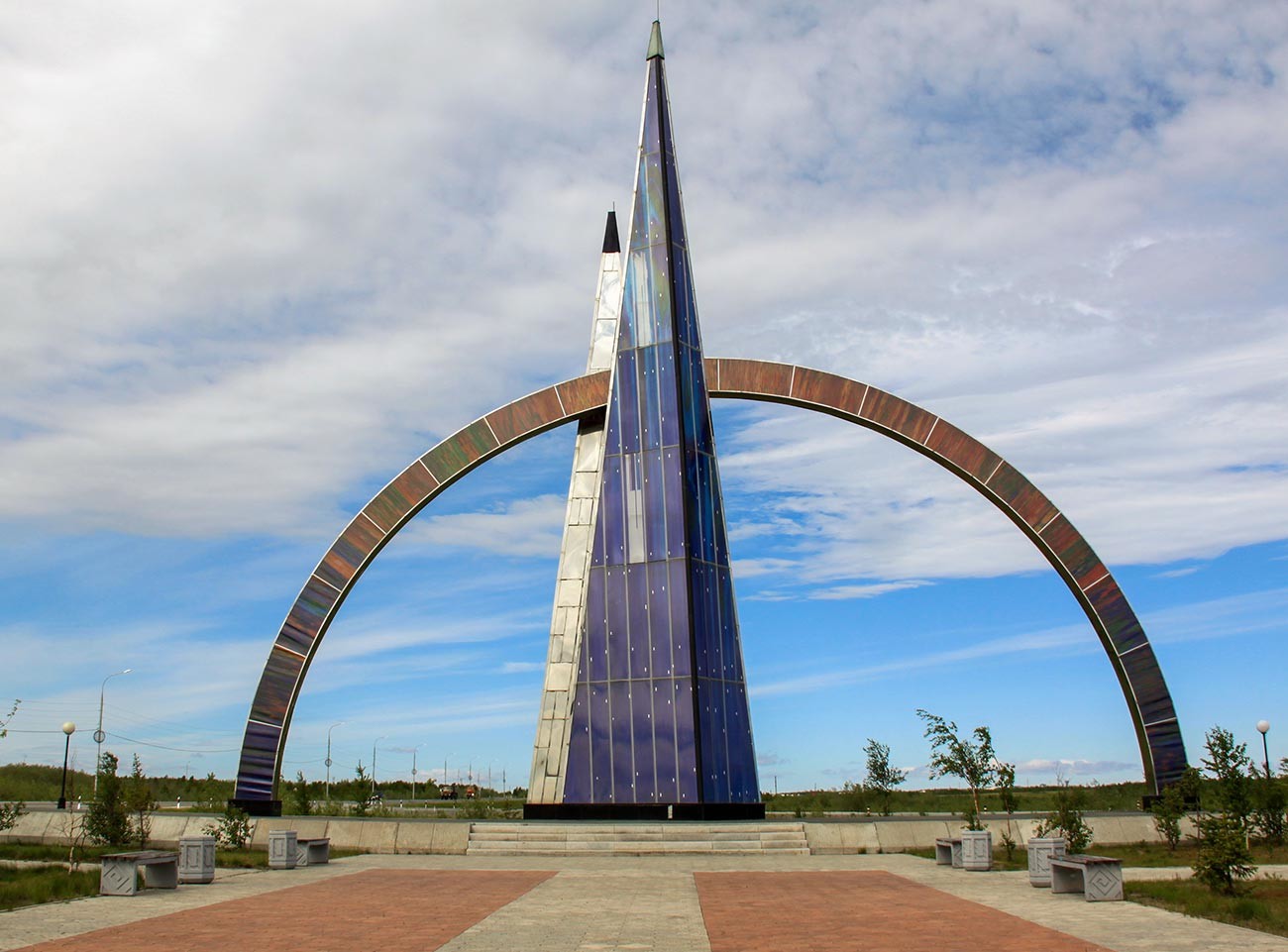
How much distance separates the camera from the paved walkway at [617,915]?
1184 centimetres

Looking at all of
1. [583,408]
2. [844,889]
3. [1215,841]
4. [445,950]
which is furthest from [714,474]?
[445,950]

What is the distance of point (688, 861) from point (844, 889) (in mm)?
5959

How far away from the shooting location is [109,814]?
23156 millimetres

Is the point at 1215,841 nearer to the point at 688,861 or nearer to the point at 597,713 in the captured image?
the point at 688,861

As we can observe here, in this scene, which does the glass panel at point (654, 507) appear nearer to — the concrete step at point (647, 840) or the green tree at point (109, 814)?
the concrete step at point (647, 840)

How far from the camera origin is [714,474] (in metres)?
31.5

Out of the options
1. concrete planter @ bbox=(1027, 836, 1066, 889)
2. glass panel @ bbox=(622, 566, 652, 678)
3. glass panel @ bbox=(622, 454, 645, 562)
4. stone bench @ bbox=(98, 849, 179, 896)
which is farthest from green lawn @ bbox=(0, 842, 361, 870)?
concrete planter @ bbox=(1027, 836, 1066, 889)

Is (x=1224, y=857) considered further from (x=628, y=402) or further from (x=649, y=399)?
(x=628, y=402)

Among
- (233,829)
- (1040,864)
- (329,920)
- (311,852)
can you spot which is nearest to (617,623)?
(311,852)

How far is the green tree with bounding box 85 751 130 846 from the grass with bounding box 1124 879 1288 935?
18770 mm

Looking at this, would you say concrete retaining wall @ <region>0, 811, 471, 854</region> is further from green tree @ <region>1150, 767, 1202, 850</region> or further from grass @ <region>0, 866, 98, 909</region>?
green tree @ <region>1150, 767, 1202, 850</region>

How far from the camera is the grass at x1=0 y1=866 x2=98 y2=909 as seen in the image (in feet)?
51.6

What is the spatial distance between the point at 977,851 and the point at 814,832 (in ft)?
18.2

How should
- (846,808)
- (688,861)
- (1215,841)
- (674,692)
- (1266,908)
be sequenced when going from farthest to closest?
1. (846,808)
2. (674,692)
3. (688,861)
4. (1215,841)
5. (1266,908)
